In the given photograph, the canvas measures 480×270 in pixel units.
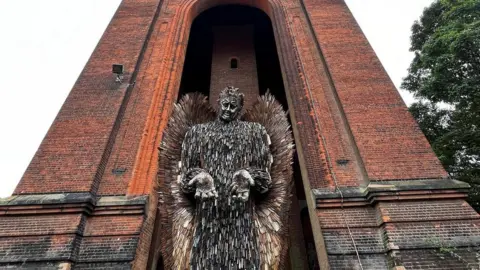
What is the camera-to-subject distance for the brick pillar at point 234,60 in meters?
12.1

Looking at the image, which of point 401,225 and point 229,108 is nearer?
point 229,108

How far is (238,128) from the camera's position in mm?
4551

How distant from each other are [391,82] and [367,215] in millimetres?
3356

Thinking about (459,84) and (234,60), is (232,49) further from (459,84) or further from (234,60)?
(459,84)

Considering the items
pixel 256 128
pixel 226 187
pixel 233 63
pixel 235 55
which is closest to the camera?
pixel 226 187

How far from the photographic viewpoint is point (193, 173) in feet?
13.0

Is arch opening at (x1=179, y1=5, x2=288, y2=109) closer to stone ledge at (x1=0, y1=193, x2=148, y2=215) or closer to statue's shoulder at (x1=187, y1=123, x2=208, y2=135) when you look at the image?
stone ledge at (x1=0, y1=193, x2=148, y2=215)

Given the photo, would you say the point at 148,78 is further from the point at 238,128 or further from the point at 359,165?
the point at 359,165

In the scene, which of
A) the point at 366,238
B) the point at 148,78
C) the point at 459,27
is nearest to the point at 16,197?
the point at 148,78

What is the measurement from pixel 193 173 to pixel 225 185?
41 cm

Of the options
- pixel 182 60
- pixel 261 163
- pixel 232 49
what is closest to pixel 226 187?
pixel 261 163

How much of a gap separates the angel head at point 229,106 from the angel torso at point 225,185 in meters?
0.10

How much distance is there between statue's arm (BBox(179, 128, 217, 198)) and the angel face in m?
0.48

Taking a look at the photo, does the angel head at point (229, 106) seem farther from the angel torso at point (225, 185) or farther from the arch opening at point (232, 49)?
the arch opening at point (232, 49)
